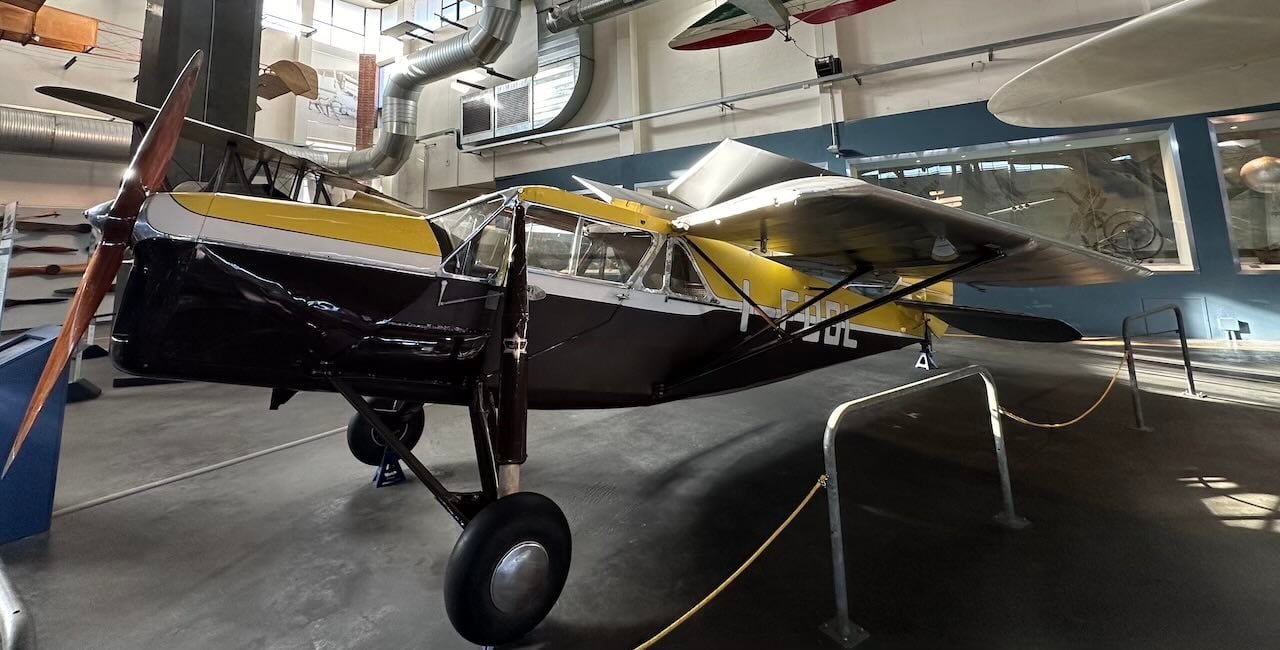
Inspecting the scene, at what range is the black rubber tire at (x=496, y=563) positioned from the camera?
1.46 metres

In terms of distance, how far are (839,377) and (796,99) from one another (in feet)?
18.3

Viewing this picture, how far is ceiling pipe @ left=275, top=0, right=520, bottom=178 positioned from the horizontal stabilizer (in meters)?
8.66

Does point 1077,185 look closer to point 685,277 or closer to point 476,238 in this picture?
point 685,277

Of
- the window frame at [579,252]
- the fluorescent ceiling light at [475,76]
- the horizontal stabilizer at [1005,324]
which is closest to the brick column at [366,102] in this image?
the fluorescent ceiling light at [475,76]

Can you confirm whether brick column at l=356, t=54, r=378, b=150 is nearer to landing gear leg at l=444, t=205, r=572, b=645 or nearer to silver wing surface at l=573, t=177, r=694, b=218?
silver wing surface at l=573, t=177, r=694, b=218

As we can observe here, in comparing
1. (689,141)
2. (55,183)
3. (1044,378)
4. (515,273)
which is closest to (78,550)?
(515,273)

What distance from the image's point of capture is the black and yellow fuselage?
5.24 feet

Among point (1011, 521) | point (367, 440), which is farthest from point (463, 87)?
point (1011, 521)

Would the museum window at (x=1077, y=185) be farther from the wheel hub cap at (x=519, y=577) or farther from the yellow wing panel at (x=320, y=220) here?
the wheel hub cap at (x=519, y=577)

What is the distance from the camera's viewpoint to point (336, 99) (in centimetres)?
1265

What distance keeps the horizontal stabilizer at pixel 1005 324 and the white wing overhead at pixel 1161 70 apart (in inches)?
64.0

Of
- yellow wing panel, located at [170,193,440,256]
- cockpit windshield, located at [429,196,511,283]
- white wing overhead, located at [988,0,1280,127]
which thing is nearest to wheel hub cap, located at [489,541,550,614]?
cockpit windshield, located at [429,196,511,283]

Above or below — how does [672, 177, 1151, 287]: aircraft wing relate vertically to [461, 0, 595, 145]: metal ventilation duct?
below

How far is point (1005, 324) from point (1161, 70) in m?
2.37
